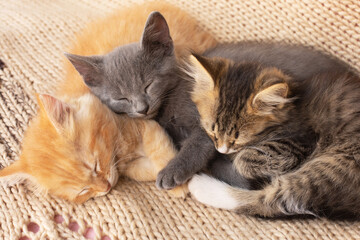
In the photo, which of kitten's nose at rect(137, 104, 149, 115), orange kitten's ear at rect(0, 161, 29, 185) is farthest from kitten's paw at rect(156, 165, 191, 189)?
orange kitten's ear at rect(0, 161, 29, 185)

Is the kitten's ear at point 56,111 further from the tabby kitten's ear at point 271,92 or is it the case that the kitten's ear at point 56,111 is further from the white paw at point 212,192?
the tabby kitten's ear at point 271,92

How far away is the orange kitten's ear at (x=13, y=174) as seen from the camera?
4.14 ft

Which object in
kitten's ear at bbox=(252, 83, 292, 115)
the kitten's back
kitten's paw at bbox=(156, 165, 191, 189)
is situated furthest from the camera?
the kitten's back

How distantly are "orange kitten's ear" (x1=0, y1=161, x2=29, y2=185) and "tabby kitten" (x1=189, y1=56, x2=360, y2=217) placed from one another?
2.18ft

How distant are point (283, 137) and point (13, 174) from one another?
3.40 feet

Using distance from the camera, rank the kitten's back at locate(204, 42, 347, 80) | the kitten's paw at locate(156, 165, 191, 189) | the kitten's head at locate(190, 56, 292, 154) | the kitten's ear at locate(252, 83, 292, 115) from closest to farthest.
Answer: the kitten's ear at locate(252, 83, 292, 115) < the kitten's head at locate(190, 56, 292, 154) < the kitten's paw at locate(156, 165, 191, 189) < the kitten's back at locate(204, 42, 347, 80)

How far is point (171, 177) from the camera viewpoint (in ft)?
4.44

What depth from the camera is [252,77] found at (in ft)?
4.28

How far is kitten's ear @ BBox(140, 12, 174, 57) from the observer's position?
1431 mm

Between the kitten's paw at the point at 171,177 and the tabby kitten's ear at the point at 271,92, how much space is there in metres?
0.40

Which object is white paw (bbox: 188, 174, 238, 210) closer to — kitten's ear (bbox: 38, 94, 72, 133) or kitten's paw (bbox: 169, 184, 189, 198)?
kitten's paw (bbox: 169, 184, 189, 198)

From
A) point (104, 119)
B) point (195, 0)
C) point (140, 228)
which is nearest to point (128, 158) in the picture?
point (104, 119)

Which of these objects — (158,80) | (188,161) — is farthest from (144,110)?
(188,161)

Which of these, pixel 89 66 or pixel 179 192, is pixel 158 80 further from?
pixel 179 192
